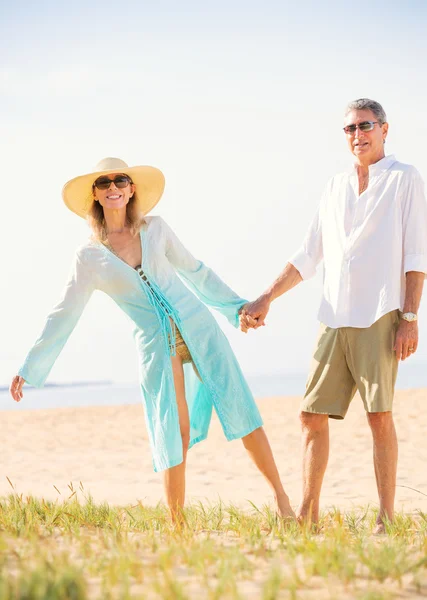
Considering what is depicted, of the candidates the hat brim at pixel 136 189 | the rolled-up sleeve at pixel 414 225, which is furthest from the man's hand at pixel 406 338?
the hat brim at pixel 136 189

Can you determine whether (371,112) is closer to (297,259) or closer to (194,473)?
(297,259)

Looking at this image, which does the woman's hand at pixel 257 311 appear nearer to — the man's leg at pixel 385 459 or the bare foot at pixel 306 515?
the man's leg at pixel 385 459

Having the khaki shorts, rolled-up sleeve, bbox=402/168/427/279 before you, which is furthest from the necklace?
the khaki shorts

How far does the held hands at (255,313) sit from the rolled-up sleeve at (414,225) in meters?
0.97

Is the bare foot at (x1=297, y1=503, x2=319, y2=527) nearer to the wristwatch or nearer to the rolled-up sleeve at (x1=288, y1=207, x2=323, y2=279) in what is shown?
the wristwatch

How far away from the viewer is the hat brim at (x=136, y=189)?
478 centimetres

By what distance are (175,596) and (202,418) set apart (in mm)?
2328

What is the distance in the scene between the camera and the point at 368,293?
431cm

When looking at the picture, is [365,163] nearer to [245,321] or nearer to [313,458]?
[245,321]

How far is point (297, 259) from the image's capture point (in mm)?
4723

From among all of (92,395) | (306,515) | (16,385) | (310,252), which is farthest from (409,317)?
(92,395)

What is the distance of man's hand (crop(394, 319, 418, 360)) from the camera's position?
13.7 feet

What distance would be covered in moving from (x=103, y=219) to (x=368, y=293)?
5.75 ft

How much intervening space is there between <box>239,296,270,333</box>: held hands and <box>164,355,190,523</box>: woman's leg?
1.76 ft
